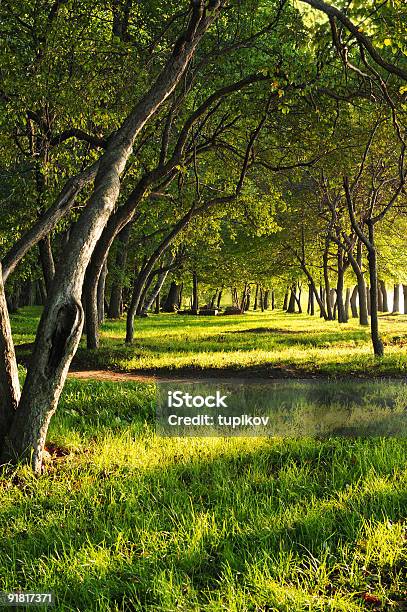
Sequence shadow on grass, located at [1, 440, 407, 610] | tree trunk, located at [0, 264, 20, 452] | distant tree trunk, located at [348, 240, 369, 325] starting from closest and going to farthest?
shadow on grass, located at [1, 440, 407, 610] < tree trunk, located at [0, 264, 20, 452] < distant tree trunk, located at [348, 240, 369, 325]

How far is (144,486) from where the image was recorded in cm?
467

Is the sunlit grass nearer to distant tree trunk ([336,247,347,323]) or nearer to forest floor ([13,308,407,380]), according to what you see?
forest floor ([13,308,407,380])

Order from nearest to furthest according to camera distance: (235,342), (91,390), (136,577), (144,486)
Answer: (136,577) → (144,486) → (91,390) → (235,342)

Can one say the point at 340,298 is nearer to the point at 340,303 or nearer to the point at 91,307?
the point at 340,303

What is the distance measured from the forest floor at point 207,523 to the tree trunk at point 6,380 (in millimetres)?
558

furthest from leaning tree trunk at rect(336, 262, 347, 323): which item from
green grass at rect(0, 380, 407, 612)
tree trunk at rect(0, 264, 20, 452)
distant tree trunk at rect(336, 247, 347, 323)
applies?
tree trunk at rect(0, 264, 20, 452)

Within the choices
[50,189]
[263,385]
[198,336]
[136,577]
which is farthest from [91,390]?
[198,336]

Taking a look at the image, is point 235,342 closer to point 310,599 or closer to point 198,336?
point 198,336

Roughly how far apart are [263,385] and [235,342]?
A: 8157mm
